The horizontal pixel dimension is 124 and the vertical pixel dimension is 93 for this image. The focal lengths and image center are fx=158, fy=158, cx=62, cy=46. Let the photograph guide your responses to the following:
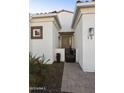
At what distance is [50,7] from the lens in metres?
16.8

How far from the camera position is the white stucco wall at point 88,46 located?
8.84 meters

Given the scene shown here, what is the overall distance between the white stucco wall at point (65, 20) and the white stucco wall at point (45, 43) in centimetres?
658

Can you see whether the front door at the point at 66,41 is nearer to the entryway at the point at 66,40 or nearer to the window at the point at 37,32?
the entryway at the point at 66,40

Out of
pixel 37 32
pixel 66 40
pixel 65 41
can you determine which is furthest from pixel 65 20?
pixel 37 32

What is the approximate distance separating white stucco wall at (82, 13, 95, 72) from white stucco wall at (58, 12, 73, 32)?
30.7ft

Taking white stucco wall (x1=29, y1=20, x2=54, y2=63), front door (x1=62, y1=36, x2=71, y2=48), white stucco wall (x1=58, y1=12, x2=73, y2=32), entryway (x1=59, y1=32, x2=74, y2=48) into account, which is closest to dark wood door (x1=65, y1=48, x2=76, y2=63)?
white stucco wall (x1=29, y1=20, x2=54, y2=63)

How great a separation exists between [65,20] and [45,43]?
8151 mm

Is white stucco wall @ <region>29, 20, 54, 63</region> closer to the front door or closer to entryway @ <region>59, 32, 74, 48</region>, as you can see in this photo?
entryway @ <region>59, 32, 74, 48</region>

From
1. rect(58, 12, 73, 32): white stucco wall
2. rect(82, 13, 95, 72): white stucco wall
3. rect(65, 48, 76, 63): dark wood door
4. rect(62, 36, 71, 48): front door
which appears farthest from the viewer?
rect(62, 36, 71, 48): front door

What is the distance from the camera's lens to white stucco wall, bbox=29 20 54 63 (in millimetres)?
11891
